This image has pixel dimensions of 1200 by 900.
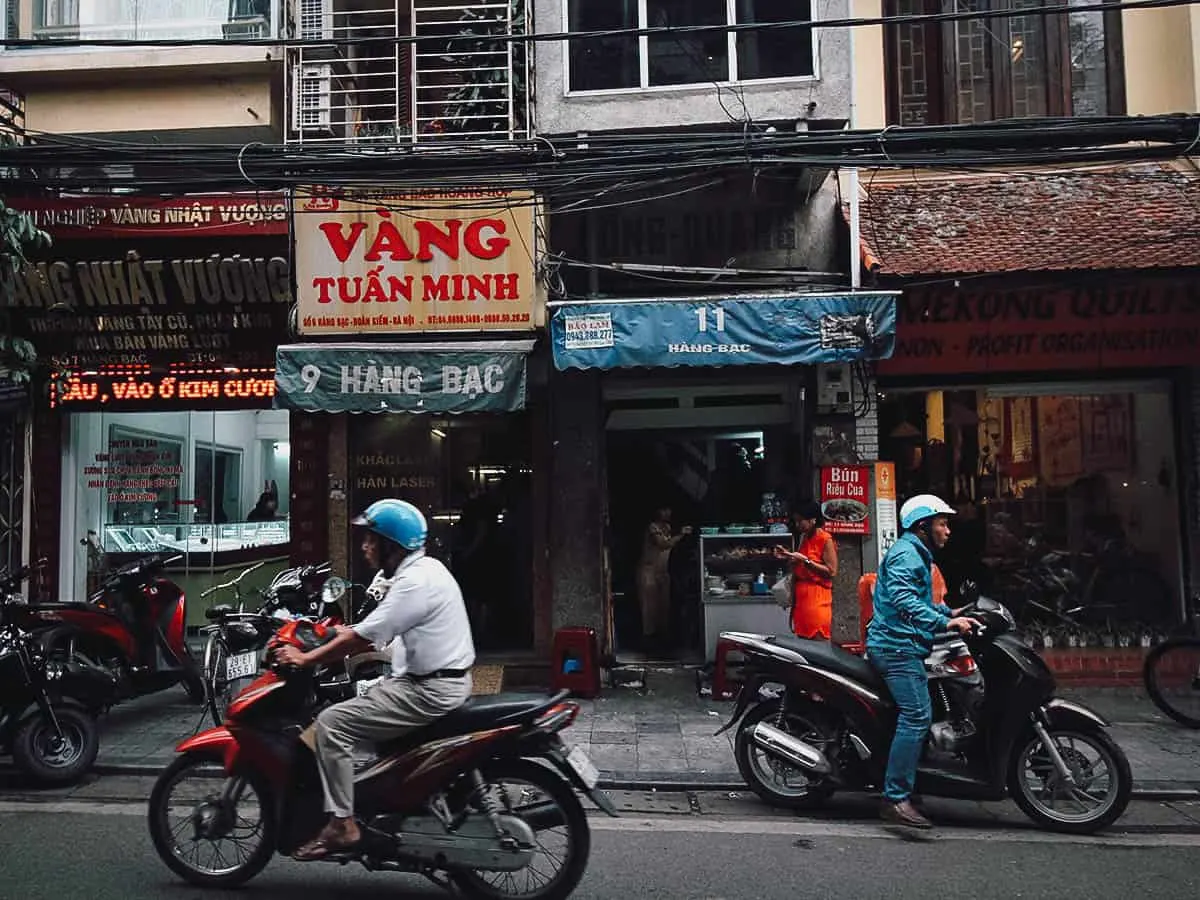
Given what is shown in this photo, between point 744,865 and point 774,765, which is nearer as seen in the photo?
point 744,865

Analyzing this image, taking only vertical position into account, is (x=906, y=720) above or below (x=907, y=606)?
below

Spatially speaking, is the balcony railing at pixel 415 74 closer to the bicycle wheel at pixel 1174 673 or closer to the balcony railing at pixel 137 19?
the balcony railing at pixel 137 19

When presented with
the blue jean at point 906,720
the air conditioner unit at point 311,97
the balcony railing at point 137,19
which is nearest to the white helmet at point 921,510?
the blue jean at point 906,720

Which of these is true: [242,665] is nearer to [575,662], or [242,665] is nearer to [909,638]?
[575,662]

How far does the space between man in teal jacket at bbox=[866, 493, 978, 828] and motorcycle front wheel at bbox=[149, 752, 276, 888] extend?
3.32 metres

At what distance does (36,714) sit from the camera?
20.9ft

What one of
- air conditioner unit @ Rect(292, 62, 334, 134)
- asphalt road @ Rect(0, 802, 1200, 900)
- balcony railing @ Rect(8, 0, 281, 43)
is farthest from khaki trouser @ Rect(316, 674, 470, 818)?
balcony railing @ Rect(8, 0, 281, 43)

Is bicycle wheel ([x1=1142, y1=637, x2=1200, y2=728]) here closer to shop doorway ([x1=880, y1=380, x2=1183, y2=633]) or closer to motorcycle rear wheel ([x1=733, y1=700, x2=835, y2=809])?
shop doorway ([x1=880, y1=380, x2=1183, y2=633])

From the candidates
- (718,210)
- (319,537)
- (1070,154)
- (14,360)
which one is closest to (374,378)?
(319,537)

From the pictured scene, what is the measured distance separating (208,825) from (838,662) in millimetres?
3477

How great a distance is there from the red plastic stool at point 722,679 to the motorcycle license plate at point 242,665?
411 centimetres

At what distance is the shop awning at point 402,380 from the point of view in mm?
8836

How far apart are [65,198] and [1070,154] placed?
931cm

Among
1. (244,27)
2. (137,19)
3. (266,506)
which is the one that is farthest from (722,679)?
(137,19)
